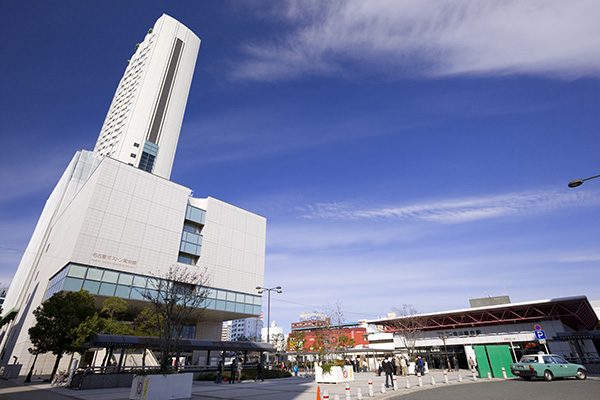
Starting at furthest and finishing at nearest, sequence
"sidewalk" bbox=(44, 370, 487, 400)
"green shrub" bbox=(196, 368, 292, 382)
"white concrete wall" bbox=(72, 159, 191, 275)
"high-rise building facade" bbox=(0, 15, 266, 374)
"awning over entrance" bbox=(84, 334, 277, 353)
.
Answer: "white concrete wall" bbox=(72, 159, 191, 275)
"high-rise building facade" bbox=(0, 15, 266, 374)
"green shrub" bbox=(196, 368, 292, 382)
"awning over entrance" bbox=(84, 334, 277, 353)
"sidewalk" bbox=(44, 370, 487, 400)

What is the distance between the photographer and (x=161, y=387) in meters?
12.6

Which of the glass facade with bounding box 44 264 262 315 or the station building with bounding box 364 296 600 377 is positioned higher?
the glass facade with bounding box 44 264 262 315

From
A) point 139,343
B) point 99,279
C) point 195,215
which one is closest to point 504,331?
point 139,343

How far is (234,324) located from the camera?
192 metres

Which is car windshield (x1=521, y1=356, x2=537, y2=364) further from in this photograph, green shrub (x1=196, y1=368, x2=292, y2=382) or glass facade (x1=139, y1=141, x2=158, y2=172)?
glass facade (x1=139, y1=141, x2=158, y2=172)

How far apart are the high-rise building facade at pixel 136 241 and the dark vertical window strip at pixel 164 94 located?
0.71m

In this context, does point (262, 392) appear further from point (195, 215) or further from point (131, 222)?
point (195, 215)

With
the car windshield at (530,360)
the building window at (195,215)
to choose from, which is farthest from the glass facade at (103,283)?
the car windshield at (530,360)

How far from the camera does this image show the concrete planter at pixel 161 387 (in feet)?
40.3

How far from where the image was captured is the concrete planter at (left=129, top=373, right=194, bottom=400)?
40.3ft

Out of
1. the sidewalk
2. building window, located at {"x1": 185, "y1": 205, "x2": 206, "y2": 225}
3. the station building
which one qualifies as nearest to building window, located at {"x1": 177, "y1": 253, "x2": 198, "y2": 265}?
building window, located at {"x1": 185, "y1": 205, "x2": 206, "y2": 225}

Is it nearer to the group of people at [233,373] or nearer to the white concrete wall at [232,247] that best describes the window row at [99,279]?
→ the white concrete wall at [232,247]

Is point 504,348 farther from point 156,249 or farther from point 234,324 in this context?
point 234,324

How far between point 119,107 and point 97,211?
56182 mm
